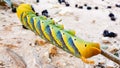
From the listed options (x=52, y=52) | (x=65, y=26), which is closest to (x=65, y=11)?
(x=65, y=26)

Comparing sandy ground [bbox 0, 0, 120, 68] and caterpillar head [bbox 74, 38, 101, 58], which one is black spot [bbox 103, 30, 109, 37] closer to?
sandy ground [bbox 0, 0, 120, 68]

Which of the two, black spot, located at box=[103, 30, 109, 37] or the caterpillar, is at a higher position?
the caterpillar

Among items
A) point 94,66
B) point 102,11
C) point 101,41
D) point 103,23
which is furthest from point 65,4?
point 94,66

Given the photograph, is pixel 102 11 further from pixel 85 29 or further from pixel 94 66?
pixel 94 66

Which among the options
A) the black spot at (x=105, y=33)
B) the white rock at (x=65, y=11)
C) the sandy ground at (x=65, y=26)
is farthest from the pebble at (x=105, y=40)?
the white rock at (x=65, y=11)

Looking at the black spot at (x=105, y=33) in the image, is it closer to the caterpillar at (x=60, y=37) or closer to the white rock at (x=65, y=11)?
the white rock at (x=65, y=11)

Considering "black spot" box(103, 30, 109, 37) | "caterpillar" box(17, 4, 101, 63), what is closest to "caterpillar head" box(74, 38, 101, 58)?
"caterpillar" box(17, 4, 101, 63)
